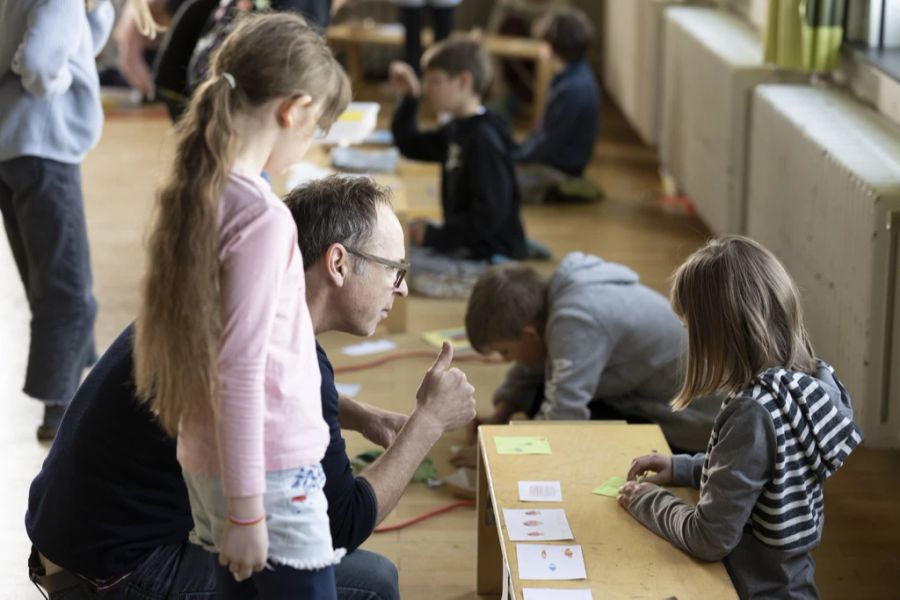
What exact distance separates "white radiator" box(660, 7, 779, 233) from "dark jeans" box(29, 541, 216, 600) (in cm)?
309

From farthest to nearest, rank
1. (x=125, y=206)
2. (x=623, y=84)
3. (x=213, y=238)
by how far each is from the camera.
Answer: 1. (x=623, y=84)
2. (x=125, y=206)
3. (x=213, y=238)

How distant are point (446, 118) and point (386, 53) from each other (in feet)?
12.0

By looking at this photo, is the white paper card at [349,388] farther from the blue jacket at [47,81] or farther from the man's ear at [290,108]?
the man's ear at [290,108]

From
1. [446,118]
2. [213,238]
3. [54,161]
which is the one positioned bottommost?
[446,118]

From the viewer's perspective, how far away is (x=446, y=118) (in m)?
5.64

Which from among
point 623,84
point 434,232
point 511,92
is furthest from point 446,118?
point 511,92

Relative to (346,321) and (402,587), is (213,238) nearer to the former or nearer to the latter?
(346,321)

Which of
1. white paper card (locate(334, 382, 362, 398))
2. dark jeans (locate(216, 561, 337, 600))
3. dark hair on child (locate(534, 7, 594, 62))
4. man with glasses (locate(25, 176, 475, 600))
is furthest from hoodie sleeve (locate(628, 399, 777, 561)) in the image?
dark hair on child (locate(534, 7, 594, 62))

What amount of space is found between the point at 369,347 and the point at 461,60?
1239 millimetres

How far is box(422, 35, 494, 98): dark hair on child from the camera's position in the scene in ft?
16.5

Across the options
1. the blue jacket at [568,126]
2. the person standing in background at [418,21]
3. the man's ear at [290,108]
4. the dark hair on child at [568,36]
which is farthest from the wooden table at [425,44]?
the man's ear at [290,108]

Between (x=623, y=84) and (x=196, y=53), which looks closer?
(x=196, y=53)

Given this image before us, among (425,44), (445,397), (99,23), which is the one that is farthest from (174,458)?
(425,44)

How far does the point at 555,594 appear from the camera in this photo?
2.07m
